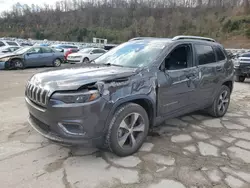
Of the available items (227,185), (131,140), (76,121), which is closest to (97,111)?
(76,121)

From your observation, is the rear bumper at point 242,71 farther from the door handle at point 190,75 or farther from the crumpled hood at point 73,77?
the crumpled hood at point 73,77

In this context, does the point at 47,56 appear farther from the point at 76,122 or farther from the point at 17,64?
the point at 76,122

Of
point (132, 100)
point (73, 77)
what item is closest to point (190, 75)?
point (132, 100)

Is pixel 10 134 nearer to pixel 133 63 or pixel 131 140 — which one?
pixel 131 140

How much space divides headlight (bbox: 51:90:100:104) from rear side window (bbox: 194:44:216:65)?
259 cm

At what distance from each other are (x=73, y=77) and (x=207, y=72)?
9.25ft

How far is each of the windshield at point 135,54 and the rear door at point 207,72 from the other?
3.17 ft

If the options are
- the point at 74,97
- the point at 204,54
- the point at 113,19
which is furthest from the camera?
the point at 113,19

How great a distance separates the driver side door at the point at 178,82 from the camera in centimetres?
384

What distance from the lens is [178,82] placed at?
4.06 meters

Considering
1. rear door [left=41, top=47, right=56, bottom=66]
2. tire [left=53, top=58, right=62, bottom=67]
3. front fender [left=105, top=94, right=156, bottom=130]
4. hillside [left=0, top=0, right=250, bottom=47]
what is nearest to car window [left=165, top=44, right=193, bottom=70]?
front fender [left=105, top=94, right=156, bottom=130]

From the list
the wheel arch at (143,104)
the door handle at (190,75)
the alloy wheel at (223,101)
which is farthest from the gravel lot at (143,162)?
the door handle at (190,75)

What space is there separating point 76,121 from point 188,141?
209cm

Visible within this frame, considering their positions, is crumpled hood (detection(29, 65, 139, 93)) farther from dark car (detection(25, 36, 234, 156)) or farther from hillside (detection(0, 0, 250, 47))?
hillside (detection(0, 0, 250, 47))
